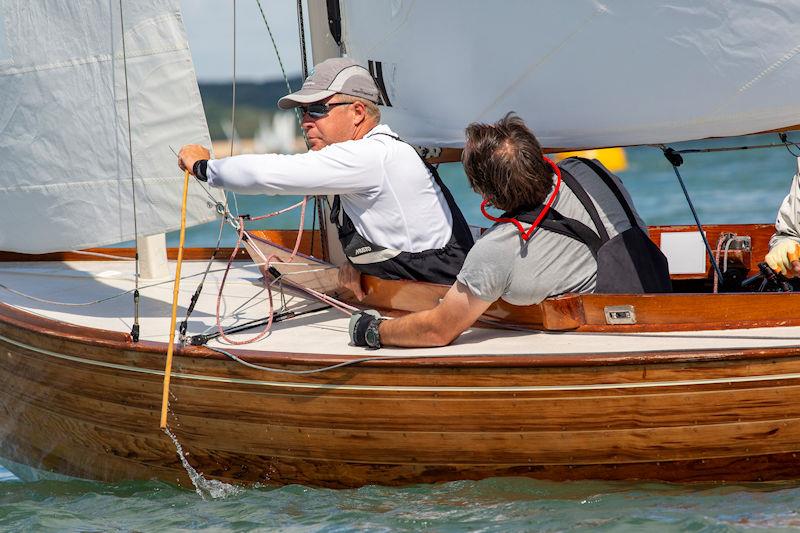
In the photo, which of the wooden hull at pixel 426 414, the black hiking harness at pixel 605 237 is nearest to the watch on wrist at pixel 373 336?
the wooden hull at pixel 426 414

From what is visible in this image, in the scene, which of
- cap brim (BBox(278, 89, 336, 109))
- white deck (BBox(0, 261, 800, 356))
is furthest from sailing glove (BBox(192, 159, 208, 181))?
white deck (BBox(0, 261, 800, 356))

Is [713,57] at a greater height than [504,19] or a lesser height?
lesser

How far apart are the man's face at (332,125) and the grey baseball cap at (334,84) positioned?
0.09ft

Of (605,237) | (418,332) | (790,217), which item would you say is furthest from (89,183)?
(790,217)

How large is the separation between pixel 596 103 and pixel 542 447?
109cm

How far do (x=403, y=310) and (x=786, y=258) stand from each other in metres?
1.13

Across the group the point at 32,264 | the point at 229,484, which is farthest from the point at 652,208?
the point at 229,484

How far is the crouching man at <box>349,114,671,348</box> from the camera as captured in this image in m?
2.84

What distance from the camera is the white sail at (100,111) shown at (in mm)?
3822

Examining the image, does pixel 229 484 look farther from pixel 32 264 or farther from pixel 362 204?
pixel 32 264

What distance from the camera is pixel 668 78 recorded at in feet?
10.3

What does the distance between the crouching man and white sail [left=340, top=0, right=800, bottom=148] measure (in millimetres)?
275

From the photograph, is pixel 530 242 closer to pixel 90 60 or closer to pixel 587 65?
pixel 587 65

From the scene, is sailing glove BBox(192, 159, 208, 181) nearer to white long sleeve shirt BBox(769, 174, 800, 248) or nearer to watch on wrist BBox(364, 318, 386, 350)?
watch on wrist BBox(364, 318, 386, 350)
